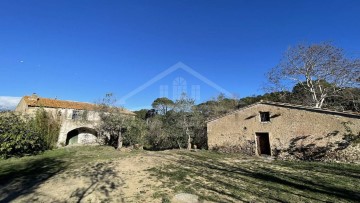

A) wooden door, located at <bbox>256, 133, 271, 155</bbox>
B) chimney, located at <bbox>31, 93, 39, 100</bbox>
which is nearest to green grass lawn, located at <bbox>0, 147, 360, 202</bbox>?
wooden door, located at <bbox>256, 133, 271, 155</bbox>

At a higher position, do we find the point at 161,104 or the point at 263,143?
the point at 161,104

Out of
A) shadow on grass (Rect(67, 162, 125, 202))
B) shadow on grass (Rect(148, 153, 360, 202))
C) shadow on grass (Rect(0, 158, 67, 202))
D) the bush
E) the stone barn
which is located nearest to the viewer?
shadow on grass (Rect(148, 153, 360, 202))

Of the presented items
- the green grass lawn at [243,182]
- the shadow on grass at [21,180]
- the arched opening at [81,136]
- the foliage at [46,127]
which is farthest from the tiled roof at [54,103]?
the green grass lawn at [243,182]

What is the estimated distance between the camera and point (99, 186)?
8664 mm

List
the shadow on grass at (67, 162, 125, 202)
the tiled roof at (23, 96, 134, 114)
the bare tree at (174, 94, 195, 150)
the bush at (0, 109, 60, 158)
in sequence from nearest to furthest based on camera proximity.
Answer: the shadow on grass at (67, 162, 125, 202) < the bush at (0, 109, 60, 158) < the tiled roof at (23, 96, 134, 114) < the bare tree at (174, 94, 195, 150)

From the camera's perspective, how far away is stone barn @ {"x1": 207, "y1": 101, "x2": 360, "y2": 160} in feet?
47.4

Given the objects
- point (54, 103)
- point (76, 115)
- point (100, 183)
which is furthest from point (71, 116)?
point (100, 183)

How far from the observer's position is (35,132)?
19.8 m

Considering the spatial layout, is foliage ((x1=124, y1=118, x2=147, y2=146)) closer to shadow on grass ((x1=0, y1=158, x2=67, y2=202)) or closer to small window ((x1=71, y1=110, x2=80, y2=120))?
small window ((x1=71, y1=110, x2=80, y2=120))

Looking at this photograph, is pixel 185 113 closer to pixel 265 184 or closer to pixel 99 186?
pixel 265 184

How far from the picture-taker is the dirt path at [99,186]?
7.47 meters

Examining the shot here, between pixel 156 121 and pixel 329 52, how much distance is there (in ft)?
72.6

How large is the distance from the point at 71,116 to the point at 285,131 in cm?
2554

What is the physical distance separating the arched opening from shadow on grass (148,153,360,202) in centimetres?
2188
